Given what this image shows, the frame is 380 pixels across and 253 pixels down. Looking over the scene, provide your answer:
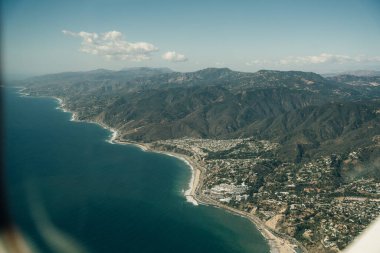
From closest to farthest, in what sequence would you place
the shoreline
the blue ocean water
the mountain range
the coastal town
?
the blue ocean water
the shoreline
the coastal town
the mountain range

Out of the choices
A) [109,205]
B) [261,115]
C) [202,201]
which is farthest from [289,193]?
[261,115]

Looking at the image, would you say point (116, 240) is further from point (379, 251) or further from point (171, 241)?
point (379, 251)

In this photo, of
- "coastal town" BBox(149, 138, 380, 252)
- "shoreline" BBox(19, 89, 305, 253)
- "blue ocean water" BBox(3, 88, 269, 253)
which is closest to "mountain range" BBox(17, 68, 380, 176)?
"coastal town" BBox(149, 138, 380, 252)

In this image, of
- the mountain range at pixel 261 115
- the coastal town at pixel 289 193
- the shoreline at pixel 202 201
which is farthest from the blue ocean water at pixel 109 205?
the mountain range at pixel 261 115

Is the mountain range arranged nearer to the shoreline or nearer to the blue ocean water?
the shoreline

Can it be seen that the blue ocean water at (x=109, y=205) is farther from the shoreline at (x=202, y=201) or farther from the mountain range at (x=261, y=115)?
the mountain range at (x=261, y=115)

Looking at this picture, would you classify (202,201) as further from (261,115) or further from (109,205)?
(261,115)
